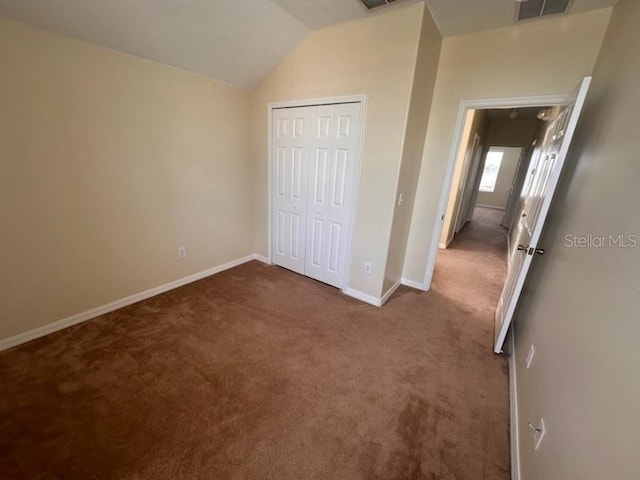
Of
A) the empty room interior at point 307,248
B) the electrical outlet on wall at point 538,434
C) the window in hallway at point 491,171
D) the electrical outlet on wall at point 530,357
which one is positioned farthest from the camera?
the window in hallway at point 491,171

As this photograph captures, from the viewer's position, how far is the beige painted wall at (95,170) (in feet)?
5.47

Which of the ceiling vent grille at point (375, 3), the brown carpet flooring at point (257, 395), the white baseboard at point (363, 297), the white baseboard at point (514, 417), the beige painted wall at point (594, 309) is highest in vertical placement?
the ceiling vent grille at point (375, 3)

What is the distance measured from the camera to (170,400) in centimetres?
152

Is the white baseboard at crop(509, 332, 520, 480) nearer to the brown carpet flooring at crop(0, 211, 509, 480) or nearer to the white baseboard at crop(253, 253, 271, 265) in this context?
the brown carpet flooring at crop(0, 211, 509, 480)

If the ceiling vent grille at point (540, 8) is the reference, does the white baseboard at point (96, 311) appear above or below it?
below

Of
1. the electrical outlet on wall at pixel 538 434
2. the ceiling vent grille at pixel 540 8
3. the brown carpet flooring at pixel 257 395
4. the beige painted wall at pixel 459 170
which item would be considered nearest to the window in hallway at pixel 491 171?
the beige painted wall at pixel 459 170

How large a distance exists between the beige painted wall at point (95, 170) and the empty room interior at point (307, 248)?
0.05 feet

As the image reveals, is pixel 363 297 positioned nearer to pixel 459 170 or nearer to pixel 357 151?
pixel 357 151

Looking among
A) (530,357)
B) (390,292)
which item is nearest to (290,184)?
(390,292)

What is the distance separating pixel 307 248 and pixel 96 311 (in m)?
2.08

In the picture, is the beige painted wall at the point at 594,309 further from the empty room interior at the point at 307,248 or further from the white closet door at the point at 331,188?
the white closet door at the point at 331,188

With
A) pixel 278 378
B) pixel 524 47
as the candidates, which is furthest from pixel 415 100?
pixel 278 378

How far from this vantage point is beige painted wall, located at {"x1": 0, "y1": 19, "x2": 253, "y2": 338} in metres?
1.67

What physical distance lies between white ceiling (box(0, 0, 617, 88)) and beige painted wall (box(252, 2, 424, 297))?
0.41 ft
